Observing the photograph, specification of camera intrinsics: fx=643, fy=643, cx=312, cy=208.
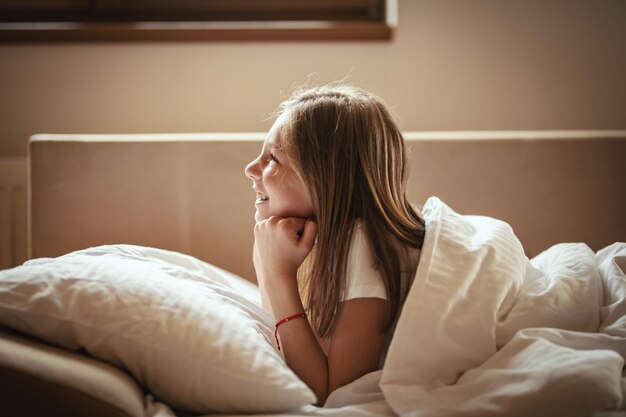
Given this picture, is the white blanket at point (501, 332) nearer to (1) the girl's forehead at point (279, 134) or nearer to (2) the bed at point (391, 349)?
(2) the bed at point (391, 349)

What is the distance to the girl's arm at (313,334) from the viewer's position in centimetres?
93

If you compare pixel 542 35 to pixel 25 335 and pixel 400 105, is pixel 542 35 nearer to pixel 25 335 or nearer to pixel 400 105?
pixel 400 105

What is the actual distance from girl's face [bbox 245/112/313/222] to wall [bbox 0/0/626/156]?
86cm

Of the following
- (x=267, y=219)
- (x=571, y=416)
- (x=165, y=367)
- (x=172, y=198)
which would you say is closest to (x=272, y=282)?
(x=267, y=219)

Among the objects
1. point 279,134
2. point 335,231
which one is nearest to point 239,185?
point 279,134

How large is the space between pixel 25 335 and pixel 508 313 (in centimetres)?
66

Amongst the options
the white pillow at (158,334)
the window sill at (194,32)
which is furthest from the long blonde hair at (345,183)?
the window sill at (194,32)

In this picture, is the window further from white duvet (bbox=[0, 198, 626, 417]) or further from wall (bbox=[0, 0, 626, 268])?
white duvet (bbox=[0, 198, 626, 417])

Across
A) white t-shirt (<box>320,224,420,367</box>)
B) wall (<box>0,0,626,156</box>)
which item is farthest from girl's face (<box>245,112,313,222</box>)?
wall (<box>0,0,626,156</box>)

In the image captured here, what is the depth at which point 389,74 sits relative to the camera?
1.99 metres

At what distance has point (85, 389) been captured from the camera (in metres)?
0.73

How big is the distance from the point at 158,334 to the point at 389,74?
1.38 m

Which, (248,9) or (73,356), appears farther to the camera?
(248,9)

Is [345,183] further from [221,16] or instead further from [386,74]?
[221,16]
